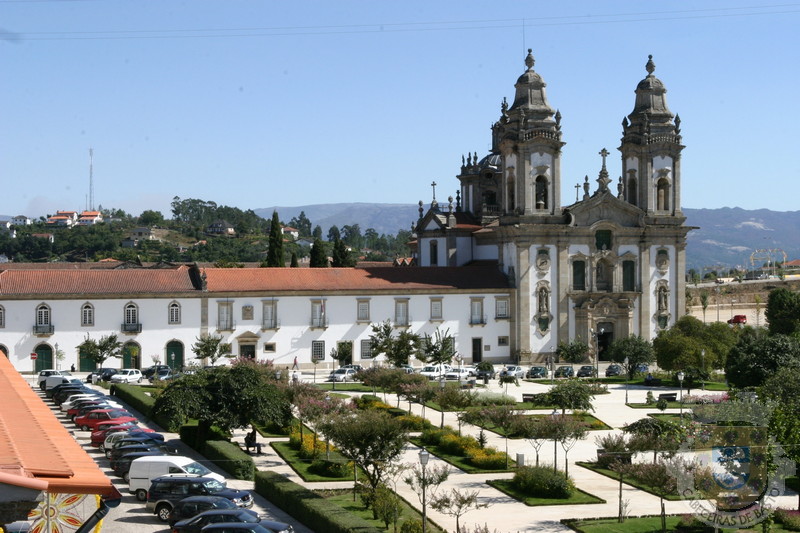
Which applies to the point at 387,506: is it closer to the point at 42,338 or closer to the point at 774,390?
the point at 774,390

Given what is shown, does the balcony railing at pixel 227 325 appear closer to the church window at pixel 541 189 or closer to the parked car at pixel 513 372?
the parked car at pixel 513 372

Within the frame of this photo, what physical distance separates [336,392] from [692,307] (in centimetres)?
6254

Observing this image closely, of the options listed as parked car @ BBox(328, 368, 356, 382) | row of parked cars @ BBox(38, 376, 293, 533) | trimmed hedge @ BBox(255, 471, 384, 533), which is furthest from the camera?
parked car @ BBox(328, 368, 356, 382)

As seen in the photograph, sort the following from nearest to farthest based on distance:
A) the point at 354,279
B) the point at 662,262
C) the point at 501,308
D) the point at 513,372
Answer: the point at 513,372
the point at 354,279
the point at 501,308
the point at 662,262

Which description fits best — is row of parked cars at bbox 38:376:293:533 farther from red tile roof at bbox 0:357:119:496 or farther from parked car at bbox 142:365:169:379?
parked car at bbox 142:365:169:379

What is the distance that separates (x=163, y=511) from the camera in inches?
942

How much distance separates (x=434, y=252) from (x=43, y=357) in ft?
81.3

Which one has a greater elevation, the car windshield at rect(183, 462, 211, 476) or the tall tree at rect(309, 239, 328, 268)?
the tall tree at rect(309, 239, 328, 268)

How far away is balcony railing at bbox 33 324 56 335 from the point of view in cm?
5069

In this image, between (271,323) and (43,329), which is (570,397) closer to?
(271,323)

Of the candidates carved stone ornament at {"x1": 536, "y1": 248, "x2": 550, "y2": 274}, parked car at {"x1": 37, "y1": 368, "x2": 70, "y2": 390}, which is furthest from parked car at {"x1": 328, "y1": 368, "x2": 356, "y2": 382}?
carved stone ornament at {"x1": 536, "y1": 248, "x2": 550, "y2": 274}

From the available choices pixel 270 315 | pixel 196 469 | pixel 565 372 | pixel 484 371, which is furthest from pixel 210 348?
pixel 196 469

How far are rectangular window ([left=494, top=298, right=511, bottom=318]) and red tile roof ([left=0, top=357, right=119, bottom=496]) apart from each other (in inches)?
1749

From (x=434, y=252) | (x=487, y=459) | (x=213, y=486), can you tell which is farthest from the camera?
(x=434, y=252)
